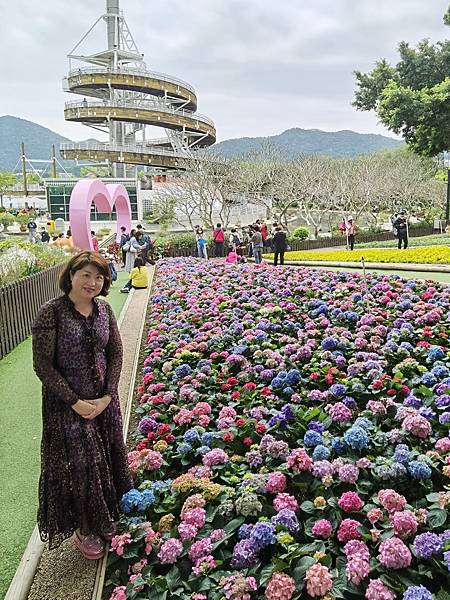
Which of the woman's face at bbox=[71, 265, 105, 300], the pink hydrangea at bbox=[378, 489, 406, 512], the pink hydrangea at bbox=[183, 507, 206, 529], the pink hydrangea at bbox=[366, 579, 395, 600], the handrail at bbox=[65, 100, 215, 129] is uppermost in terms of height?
the handrail at bbox=[65, 100, 215, 129]

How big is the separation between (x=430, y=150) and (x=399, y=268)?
55.0ft

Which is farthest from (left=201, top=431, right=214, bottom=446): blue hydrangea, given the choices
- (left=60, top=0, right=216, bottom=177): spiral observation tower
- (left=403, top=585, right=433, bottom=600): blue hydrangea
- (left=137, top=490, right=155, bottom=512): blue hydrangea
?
(left=60, top=0, right=216, bottom=177): spiral observation tower

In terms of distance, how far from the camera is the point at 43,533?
118 inches

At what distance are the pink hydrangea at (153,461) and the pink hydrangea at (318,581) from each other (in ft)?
4.54

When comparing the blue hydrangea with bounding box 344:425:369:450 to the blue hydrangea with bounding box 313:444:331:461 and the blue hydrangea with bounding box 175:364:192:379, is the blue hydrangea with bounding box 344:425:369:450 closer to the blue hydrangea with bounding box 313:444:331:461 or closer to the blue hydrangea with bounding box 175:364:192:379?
the blue hydrangea with bounding box 313:444:331:461

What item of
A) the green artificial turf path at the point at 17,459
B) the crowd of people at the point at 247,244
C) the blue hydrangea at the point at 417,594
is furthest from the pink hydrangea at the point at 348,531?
the crowd of people at the point at 247,244

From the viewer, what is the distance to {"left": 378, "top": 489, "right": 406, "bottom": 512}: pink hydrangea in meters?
2.64

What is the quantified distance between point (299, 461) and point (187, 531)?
2.40 ft

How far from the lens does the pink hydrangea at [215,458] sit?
3.35 meters

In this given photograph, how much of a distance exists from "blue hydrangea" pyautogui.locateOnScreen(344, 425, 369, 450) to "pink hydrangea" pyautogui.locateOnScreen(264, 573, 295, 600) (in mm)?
995

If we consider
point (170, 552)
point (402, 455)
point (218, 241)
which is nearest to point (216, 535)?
point (170, 552)

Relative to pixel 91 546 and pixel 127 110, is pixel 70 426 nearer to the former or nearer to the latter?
pixel 91 546

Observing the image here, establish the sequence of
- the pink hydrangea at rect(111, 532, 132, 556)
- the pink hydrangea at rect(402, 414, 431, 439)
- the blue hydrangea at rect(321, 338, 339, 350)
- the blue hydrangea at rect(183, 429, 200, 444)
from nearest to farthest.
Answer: the pink hydrangea at rect(111, 532, 132, 556) → the pink hydrangea at rect(402, 414, 431, 439) → the blue hydrangea at rect(183, 429, 200, 444) → the blue hydrangea at rect(321, 338, 339, 350)

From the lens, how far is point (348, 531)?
2.56 metres
